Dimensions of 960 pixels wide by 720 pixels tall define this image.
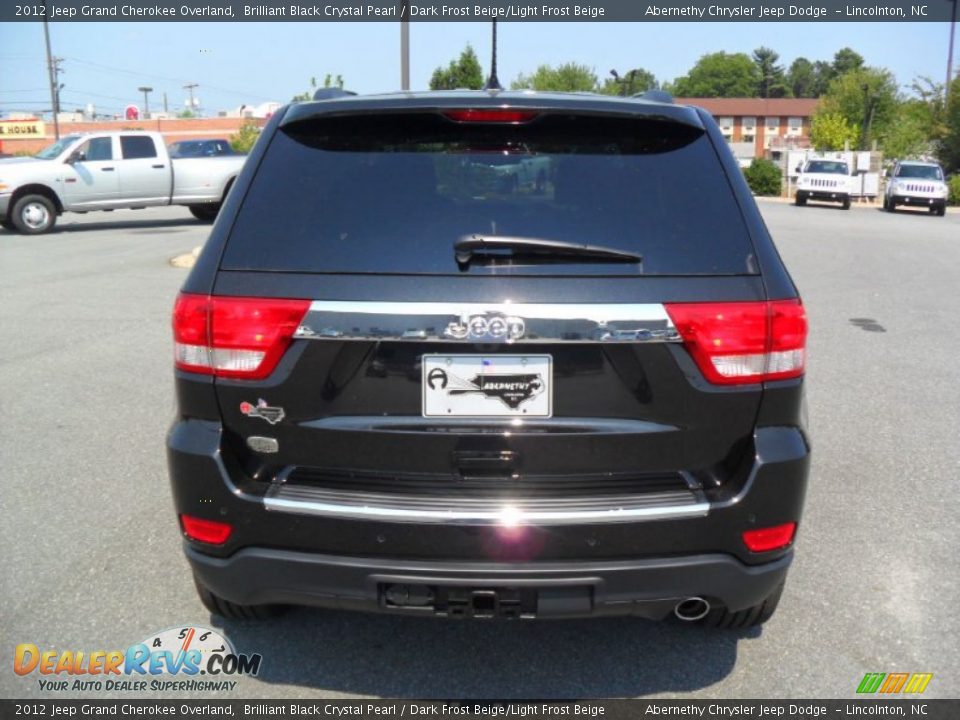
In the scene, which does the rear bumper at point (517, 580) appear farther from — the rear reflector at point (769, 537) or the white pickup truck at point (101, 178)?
the white pickup truck at point (101, 178)

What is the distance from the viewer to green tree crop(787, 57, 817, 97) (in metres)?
159

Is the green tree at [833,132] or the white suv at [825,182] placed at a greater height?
the green tree at [833,132]

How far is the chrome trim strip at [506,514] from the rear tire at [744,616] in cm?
73

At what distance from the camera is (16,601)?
353 cm

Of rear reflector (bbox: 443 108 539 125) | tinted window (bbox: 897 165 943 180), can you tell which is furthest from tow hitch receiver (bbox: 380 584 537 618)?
tinted window (bbox: 897 165 943 180)

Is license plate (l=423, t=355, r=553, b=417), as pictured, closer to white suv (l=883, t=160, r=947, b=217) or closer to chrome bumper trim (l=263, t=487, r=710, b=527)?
chrome bumper trim (l=263, t=487, r=710, b=527)

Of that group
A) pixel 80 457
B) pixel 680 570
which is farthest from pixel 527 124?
pixel 80 457

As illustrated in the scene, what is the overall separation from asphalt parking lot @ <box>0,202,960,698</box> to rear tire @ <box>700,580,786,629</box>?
12cm

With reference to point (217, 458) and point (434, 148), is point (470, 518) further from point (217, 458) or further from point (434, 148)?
point (434, 148)

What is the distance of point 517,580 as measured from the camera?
2.57m

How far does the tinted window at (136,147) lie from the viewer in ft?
63.8

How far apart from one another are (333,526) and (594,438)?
772mm

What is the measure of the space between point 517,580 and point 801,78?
177m

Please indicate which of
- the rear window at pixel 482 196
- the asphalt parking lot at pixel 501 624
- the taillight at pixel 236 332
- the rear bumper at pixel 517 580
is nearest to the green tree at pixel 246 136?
the asphalt parking lot at pixel 501 624
